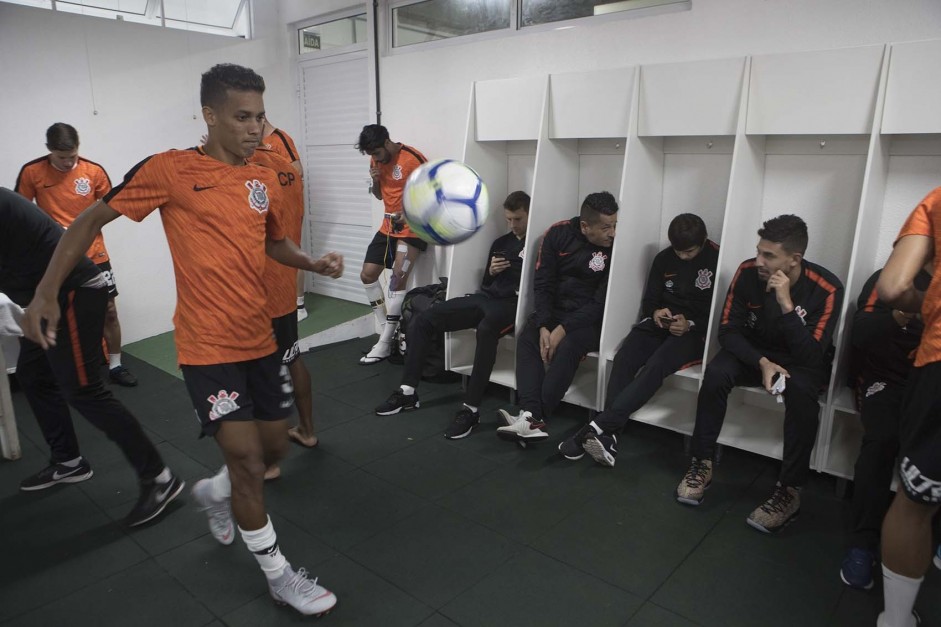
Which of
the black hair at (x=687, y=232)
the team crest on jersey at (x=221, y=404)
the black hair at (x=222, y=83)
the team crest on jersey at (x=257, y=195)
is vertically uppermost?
the black hair at (x=222, y=83)

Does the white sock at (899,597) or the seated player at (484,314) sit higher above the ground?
the seated player at (484,314)

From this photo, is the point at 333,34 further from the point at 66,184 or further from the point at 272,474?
the point at 272,474

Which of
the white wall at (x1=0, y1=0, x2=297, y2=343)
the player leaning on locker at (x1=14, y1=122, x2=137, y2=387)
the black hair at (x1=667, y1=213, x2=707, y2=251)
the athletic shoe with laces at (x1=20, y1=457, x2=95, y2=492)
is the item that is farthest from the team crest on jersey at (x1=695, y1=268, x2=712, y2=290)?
the white wall at (x1=0, y1=0, x2=297, y2=343)

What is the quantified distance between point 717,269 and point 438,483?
1.51 metres

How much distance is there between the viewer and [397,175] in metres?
3.99

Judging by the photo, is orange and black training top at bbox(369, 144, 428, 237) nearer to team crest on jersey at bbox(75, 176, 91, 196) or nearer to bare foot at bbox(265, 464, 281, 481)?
team crest on jersey at bbox(75, 176, 91, 196)

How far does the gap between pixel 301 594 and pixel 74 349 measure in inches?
48.0

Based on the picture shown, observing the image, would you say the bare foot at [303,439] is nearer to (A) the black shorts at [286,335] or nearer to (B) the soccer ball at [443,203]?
(A) the black shorts at [286,335]

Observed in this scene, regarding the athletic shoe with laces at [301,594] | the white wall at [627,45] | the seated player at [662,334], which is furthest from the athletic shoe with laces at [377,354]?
the athletic shoe with laces at [301,594]

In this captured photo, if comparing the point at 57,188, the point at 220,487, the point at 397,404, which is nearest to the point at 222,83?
the point at 220,487

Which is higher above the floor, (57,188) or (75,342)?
(57,188)

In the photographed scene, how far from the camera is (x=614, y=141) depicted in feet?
11.0

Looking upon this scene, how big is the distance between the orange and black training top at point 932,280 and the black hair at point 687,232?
1263 mm

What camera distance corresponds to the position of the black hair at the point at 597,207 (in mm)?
2994
